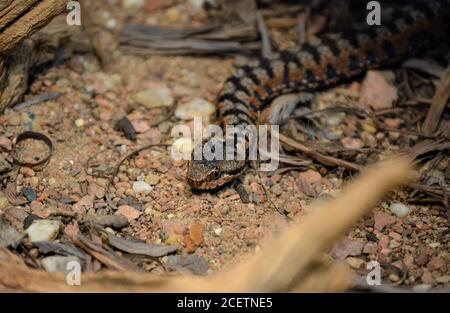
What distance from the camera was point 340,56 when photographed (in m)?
6.80

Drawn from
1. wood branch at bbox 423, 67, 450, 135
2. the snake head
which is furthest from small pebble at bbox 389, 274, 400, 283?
wood branch at bbox 423, 67, 450, 135

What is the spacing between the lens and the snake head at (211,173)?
203 inches

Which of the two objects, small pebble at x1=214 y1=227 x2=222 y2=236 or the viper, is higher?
the viper

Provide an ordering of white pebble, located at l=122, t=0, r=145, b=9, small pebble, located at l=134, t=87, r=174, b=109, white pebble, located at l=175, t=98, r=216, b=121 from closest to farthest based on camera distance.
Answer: white pebble, located at l=175, t=98, r=216, b=121
small pebble, located at l=134, t=87, r=174, b=109
white pebble, located at l=122, t=0, r=145, b=9

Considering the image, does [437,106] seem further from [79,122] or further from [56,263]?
[56,263]

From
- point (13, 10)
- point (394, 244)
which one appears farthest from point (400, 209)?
point (13, 10)

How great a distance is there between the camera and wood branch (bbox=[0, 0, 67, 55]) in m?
4.95

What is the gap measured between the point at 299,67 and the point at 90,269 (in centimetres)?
363

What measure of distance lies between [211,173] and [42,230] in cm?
159

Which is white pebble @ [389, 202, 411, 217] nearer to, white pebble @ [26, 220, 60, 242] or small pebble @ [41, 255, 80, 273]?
small pebble @ [41, 255, 80, 273]

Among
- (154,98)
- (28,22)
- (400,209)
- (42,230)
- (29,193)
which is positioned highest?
(154,98)

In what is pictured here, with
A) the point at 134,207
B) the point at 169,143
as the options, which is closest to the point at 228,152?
the point at 169,143

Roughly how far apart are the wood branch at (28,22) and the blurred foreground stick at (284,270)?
1940 millimetres

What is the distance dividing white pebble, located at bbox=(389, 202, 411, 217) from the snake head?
4.93 ft
